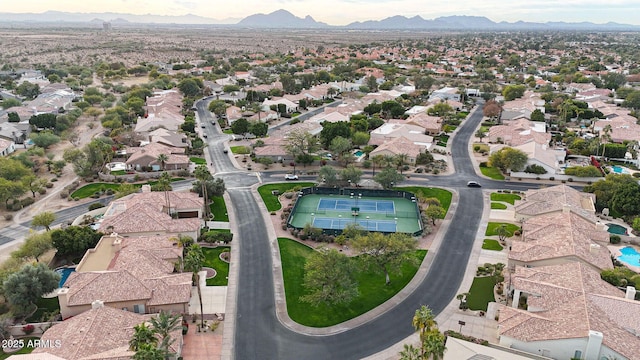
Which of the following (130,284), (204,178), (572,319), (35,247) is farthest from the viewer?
(204,178)

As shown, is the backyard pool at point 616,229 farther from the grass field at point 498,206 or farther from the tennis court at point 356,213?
the tennis court at point 356,213

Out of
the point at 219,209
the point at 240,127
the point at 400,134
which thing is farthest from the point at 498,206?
the point at 240,127

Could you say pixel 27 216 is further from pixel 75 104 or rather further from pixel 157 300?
pixel 75 104

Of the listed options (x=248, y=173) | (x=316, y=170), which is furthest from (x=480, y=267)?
(x=248, y=173)

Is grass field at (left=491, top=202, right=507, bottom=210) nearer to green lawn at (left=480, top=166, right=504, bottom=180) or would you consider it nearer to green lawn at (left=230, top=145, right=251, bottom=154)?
green lawn at (left=480, top=166, right=504, bottom=180)

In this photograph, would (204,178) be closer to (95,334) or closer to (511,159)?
(95,334)

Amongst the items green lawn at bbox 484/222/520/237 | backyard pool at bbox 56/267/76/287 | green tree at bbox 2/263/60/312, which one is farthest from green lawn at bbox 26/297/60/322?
green lawn at bbox 484/222/520/237
